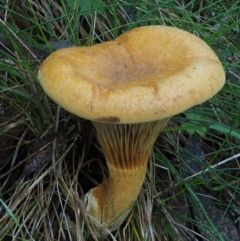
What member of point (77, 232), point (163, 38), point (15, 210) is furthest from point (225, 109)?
point (15, 210)

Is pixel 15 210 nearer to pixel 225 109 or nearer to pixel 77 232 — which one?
pixel 77 232

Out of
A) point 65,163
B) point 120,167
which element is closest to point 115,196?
point 120,167

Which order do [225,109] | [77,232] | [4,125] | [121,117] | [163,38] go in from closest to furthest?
[121,117] → [163,38] → [77,232] → [4,125] → [225,109]

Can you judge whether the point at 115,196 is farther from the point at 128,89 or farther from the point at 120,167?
the point at 128,89

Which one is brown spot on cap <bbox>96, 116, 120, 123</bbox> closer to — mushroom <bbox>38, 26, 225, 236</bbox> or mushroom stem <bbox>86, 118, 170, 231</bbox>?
mushroom <bbox>38, 26, 225, 236</bbox>

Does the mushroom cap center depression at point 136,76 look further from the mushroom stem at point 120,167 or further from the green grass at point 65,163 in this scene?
the green grass at point 65,163

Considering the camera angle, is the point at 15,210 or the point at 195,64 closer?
the point at 195,64

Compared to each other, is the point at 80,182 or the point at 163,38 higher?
the point at 163,38
